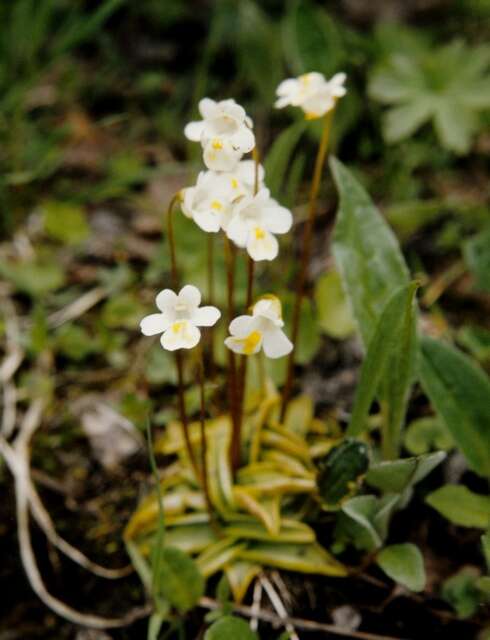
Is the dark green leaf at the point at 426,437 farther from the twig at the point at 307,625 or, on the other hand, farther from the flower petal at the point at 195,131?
the flower petal at the point at 195,131

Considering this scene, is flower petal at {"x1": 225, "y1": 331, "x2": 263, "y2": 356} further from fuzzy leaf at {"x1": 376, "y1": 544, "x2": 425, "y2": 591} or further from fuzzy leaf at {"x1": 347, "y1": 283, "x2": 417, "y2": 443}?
fuzzy leaf at {"x1": 376, "y1": 544, "x2": 425, "y2": 591}

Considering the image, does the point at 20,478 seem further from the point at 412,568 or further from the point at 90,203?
the point at 90,203

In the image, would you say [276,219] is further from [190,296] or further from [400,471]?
[400,471]

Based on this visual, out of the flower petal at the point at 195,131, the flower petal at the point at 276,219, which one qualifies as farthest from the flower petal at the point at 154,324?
the flower petal at the point at 195,131

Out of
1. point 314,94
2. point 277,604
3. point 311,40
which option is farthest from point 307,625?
point 311,40

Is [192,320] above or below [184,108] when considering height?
above

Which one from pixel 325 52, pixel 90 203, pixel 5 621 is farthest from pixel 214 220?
pixel 90 203
